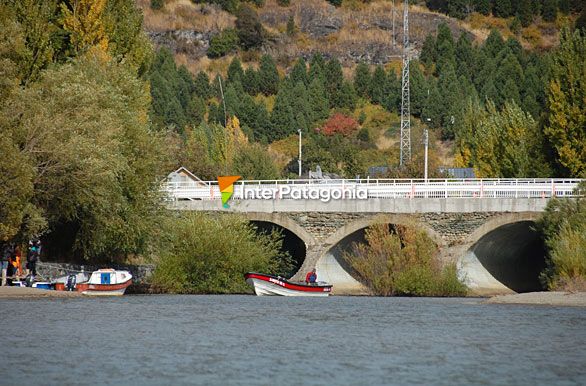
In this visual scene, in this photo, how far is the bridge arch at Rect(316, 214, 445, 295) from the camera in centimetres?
5902

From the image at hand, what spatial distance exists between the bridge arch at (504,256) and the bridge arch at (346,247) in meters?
2.10

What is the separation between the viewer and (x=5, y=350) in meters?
32.0

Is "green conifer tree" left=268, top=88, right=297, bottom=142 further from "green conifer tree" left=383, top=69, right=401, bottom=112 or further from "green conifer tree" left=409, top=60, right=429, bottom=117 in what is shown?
"green conifer tree" left=409, top=60, right=429, bottom=117

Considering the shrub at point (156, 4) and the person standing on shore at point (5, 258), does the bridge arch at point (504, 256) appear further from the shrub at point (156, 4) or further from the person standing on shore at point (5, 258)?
the shrub at point (156, 4)

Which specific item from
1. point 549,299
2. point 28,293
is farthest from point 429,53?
point 28,293

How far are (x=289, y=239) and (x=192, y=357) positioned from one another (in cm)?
3798

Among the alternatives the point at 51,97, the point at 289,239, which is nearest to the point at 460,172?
the point at 289,239

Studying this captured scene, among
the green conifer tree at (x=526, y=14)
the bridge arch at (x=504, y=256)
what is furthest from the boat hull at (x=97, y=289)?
the green conifer tree at (x=526, y=14)

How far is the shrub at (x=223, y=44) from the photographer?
162m

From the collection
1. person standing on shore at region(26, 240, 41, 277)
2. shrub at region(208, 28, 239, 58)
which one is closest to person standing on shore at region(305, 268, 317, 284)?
person standing on shore at region(26, 240, 41, 277)

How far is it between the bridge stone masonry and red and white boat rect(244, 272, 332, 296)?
4038 millimetres

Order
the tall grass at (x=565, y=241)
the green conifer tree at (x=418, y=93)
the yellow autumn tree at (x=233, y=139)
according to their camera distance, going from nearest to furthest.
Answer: the tall grass at (x=565, y=241)
the yellow autumn tree at (x=233, y=139)
the green conifer tree at (x=418, y=93)

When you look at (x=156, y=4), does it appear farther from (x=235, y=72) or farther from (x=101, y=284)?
(x=101, y=284)

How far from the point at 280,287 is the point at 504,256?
50.3 feet
